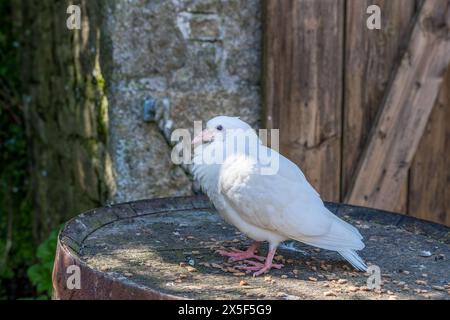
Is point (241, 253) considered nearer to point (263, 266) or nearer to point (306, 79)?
point (263, 266)

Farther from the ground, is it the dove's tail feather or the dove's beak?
the dove's beak

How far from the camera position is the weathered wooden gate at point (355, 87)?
12.2ft

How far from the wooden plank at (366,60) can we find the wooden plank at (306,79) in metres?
0.05

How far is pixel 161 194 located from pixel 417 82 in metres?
1.35

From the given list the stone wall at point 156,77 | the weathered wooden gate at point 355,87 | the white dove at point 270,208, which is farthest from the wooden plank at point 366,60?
the white dove at point 270,208

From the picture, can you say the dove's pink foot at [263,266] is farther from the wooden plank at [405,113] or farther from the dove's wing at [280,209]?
the wooden plank at [405,113]

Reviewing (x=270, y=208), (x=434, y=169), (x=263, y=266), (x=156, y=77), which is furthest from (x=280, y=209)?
(x=434, y=169)

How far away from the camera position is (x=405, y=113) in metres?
3.79

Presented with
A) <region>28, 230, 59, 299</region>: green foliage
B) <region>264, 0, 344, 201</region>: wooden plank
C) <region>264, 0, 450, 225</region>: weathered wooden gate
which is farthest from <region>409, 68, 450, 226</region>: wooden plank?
<region>28, 230, 59, 299</region>: green foliage

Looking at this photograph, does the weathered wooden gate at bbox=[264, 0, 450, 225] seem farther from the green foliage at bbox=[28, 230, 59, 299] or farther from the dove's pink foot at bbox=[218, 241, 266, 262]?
the green foliage at bbox=[28, 230, 59, 299]

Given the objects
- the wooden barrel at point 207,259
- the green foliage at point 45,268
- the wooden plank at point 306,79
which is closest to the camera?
the wooden barrel at point 207,259

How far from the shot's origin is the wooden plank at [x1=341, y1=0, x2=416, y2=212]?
375 cm

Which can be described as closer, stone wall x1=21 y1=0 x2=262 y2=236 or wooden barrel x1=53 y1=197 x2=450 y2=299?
wooden barrel x1=53 y1=197 x2=450 y2=299

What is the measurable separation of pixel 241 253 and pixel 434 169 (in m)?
1.74
